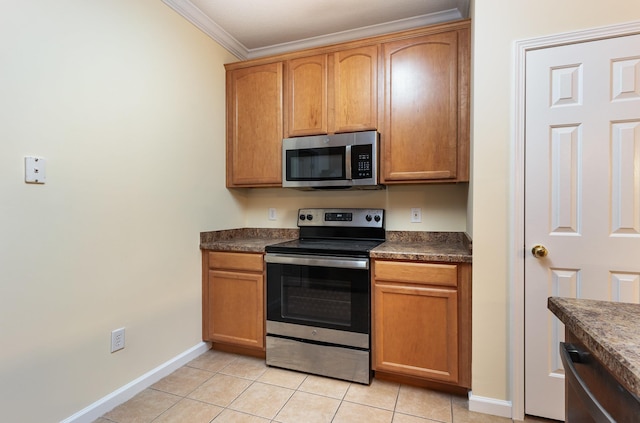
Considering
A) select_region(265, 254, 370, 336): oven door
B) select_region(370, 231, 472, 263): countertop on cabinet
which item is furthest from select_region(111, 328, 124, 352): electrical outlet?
select_region(370, 231, 472, 263): countertop on cabinet

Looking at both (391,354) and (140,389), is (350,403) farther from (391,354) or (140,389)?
(140,389)

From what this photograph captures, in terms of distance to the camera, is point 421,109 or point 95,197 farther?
point 421,109

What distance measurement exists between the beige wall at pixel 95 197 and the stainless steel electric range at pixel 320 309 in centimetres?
67

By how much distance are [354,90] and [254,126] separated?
0.87 meters

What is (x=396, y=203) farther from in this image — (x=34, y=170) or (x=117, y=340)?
(x=34, y=170)

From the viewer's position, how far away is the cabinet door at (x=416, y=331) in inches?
72.3

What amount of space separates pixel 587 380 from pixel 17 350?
6.73 feet

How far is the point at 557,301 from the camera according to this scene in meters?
0.92

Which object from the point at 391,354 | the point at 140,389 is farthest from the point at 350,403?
the point at 140,389

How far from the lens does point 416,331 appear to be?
1.90 m

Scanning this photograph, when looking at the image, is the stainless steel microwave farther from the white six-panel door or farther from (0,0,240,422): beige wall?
the white six-panel door

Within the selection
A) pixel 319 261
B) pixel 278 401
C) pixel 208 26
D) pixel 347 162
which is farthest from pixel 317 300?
pixel 208 26

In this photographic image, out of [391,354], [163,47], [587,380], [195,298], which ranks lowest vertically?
[391,354]

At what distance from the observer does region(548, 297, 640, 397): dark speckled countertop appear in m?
0.55
